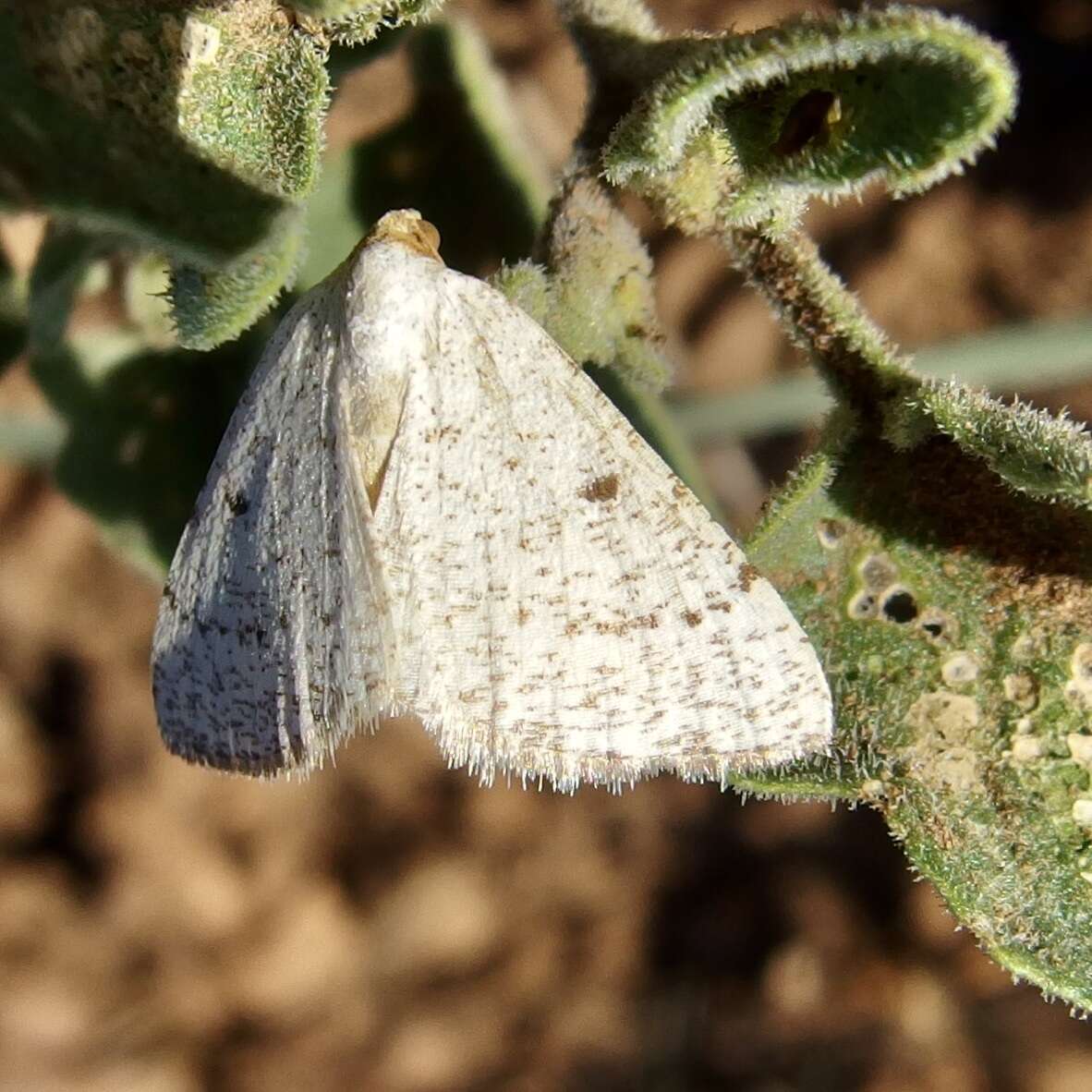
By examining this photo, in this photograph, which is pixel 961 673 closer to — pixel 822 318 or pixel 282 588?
pixel 822 318

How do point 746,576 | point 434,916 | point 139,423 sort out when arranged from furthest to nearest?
1. point 434,916
2. point 139,423
3. point 746,576

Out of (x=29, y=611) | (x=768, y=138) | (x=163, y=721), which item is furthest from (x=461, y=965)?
(x=768, y=138)

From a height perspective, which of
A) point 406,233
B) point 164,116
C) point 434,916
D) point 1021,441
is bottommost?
point 434,916

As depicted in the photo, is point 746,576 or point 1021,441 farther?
point 746,576

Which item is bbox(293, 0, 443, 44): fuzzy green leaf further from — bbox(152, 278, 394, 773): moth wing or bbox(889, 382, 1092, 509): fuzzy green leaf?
bbox(889, 382, 1092, 509): fuzzy green leaf

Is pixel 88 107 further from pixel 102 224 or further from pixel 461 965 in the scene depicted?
pixel 461 965

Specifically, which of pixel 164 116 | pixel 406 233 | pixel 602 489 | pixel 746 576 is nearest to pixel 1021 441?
pixel 746 576

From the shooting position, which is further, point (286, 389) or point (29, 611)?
point (29, 611)
